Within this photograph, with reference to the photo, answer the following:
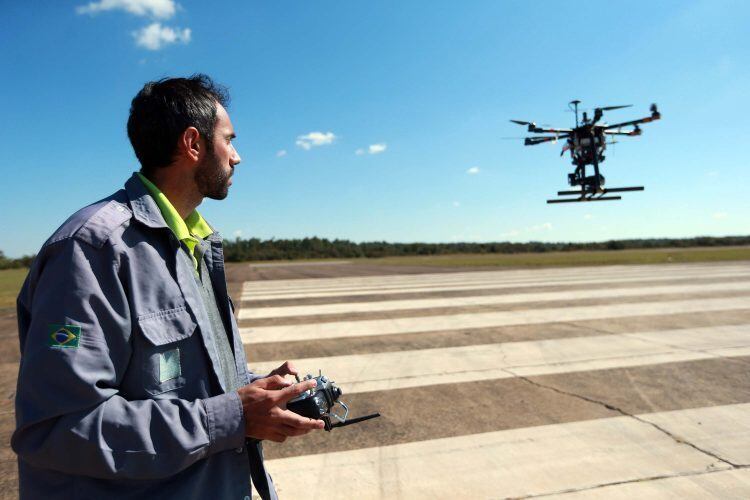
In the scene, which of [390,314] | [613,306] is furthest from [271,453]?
[613,306]

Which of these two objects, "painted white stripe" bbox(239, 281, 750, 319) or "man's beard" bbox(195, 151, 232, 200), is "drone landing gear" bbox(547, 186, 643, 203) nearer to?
"painted white stripe" bbox(239, 281, 750, 319)

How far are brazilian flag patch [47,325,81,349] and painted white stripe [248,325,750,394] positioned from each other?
381cm

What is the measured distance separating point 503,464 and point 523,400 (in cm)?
132

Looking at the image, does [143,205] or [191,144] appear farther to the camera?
[191,144]

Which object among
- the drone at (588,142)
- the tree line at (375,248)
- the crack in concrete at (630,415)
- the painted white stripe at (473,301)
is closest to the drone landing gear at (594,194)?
the drone at (588,142)

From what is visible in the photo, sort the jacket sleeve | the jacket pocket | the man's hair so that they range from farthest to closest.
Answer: the man's hair
the jacket pocket
the jacket sleeve

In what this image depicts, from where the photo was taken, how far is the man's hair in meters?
1.57

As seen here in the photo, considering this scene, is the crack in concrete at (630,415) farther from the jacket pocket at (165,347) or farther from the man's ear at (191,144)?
the man's ear at (191,144)

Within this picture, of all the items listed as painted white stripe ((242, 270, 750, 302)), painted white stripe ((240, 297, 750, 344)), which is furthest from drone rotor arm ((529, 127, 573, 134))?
painted white stripe ((240, 297, 750, 344))

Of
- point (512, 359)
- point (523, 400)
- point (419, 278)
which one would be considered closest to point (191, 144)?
point (523, 400)

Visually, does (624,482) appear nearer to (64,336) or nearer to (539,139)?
(64,336)

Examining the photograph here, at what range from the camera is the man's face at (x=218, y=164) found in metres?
1.67

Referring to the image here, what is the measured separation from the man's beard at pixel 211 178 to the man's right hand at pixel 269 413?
0.71 meters

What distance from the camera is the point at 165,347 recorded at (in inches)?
54.2
